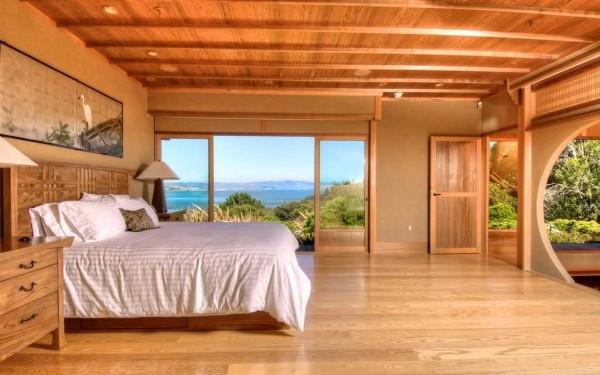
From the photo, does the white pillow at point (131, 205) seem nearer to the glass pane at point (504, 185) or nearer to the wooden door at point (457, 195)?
the wooden door at point (457, 195)

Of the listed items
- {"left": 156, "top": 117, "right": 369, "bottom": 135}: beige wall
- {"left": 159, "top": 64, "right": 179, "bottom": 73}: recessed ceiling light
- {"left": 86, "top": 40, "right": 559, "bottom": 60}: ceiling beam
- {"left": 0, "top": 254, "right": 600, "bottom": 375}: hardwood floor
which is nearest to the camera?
{"left": 0, "top": 254, "right": 600, "bottom": 375}: hardwood floor

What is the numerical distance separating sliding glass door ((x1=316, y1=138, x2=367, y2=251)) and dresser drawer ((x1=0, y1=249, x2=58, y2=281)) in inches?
140

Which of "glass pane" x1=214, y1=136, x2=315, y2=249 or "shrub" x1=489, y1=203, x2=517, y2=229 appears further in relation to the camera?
"glass pane" x1=214, y1=136, x2=315, y2=249

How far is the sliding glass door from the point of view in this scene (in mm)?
4840

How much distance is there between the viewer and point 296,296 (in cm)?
205

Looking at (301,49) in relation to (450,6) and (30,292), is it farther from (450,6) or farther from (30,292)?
(30,292)

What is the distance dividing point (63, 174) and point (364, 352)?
302cm

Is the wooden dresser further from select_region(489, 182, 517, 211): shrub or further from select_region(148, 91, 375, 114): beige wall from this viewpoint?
select_region(489, 182, 517, 211): shrub

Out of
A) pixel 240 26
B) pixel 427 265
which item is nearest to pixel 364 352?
pixel 427 265

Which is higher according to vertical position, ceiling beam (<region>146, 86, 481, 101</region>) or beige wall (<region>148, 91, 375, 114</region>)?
ceiling beam (<region>146, 86, 481, 101</region>)

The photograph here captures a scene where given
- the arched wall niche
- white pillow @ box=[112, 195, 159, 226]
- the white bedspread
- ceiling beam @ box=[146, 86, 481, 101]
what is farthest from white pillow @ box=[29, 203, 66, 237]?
the arched wall niche

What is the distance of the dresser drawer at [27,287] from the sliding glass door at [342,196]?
355 centimetres

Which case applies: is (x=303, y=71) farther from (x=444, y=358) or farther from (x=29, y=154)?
(x=444, y=358)

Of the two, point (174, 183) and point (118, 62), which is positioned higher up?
point (118, 62)
